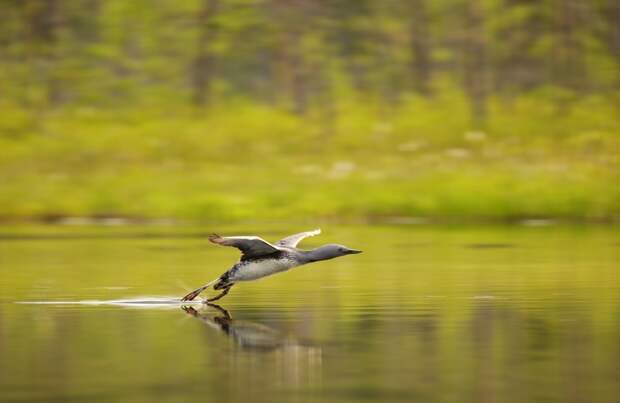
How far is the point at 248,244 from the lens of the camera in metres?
17.8

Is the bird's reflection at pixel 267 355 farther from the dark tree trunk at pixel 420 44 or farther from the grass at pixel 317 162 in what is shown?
the dark tree trunk at pixel 420 44

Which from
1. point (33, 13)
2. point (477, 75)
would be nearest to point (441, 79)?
point (477, 75)

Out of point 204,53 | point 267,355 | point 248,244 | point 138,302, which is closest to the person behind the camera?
point 267,355

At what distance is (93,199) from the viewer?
137 feet

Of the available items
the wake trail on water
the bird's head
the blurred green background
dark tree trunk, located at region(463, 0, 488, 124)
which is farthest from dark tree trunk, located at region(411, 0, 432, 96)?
the bird's head

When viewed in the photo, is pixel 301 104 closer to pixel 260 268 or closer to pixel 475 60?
pixel 475 60

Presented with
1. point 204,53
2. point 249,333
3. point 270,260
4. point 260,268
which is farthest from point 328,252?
point 204,53

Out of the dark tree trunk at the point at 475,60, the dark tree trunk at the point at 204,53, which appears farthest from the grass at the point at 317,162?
the dark tree trunk at the point at 204,53

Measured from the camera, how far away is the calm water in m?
12.5

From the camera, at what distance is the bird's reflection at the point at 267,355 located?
1306cm

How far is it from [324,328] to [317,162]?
3035 cm

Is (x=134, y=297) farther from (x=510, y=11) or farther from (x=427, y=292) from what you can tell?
(x=510, y=11)

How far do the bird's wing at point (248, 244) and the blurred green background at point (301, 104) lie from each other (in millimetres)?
22123

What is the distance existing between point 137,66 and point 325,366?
145 ft
